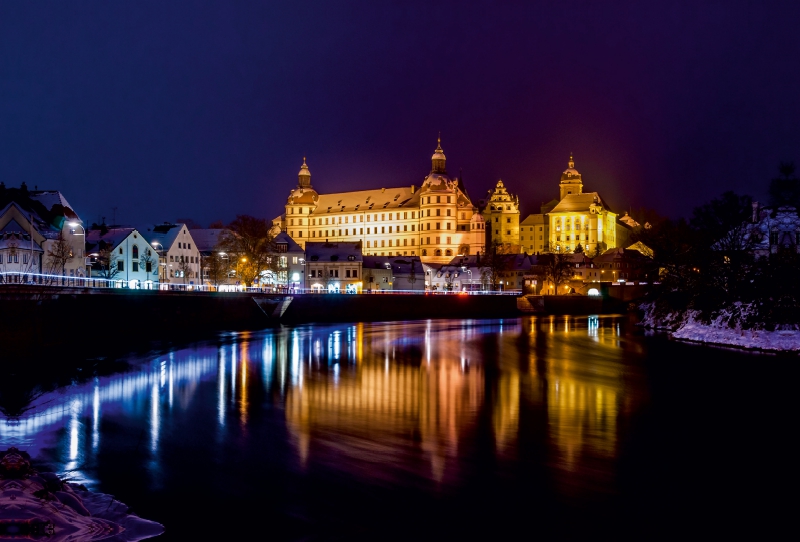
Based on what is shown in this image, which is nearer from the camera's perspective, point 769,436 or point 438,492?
point 438,492

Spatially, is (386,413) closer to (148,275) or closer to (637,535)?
(637,535)

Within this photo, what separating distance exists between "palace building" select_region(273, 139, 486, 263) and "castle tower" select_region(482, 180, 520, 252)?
A: 6.68 m

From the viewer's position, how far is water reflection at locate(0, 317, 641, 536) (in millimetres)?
14992

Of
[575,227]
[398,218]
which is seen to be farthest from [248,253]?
[575,227]

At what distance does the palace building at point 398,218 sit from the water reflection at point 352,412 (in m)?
103

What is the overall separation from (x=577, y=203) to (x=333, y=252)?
3151 inches

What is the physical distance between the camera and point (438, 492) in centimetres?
1270

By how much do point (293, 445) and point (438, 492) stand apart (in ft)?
15.2

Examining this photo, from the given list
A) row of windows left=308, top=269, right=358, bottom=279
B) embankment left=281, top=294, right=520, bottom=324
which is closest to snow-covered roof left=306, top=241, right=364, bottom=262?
row of windows left=308, top=269, right=358, bottom=279

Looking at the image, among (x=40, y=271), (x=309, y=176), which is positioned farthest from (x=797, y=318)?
(x=309, y=176)

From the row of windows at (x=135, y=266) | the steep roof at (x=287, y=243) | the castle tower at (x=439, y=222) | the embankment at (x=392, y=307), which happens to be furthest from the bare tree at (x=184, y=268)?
the castle tower at (x=439, y=222)

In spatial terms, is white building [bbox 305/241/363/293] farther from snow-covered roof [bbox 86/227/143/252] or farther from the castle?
snow-covered roof [bbox 86/227/143/252]

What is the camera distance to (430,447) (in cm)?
1602

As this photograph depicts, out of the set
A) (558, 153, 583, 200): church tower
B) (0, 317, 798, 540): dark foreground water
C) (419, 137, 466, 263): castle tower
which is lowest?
(0, 317, 798, 540): dark foreground water
